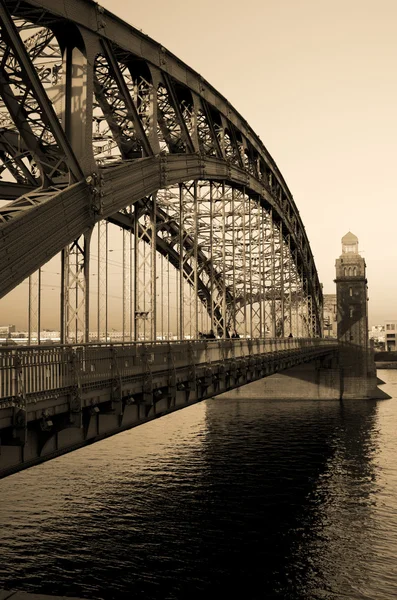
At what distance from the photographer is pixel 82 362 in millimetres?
16375

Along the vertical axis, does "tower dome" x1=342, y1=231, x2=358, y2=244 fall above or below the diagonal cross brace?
above

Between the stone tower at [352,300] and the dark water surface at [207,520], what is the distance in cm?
4486

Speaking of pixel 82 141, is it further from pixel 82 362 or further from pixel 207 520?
pixel 207 520

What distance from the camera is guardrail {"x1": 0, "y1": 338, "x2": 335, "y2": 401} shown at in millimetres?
13461

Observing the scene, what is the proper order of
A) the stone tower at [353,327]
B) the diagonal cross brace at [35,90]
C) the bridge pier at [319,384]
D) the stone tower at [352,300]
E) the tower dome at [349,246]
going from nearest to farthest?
1. the diagonal cross brace at [35,90]
2. the bridge pier at [319,384]
3. the stone tower at [353,327]
4. the stone tower at [352,300]
5. the tower dome at [349,246]

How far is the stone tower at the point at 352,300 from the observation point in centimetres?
9369

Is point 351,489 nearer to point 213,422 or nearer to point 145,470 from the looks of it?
point 145,470

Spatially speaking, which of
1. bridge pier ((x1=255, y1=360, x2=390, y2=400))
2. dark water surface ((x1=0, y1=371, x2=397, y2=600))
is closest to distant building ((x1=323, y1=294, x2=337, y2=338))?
bridge pier ((x1=255, y1=360, x2=390, y2=400))

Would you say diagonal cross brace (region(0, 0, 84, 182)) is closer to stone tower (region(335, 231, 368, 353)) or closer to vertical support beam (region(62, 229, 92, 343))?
vertical support beam (region(62, 229, 92, 343))

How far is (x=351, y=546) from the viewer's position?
→ 83.7ft

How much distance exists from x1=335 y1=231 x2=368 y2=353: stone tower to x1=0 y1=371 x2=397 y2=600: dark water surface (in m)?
44.9

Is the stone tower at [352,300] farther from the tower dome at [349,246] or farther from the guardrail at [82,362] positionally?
the guardrail at [82,362]

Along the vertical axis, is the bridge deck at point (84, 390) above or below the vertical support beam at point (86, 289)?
below

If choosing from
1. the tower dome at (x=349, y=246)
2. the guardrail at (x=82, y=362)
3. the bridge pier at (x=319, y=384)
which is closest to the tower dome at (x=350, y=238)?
the tower dome at (x=349, y=246)
